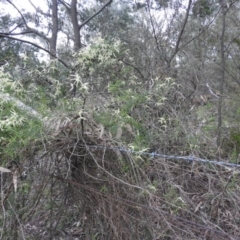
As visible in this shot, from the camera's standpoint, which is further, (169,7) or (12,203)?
(169,7)

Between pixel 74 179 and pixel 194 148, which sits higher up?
pixel 194 148

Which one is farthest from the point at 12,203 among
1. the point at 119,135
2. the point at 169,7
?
the point at 169,7

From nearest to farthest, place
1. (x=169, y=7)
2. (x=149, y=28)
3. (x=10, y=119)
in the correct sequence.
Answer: (x=10, y=119) → (x=169, y=7) → (x=149, y=28)

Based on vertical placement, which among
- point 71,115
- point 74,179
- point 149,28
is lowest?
point 74,179

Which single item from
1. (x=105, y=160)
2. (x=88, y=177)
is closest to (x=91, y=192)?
(x=88, y=177)

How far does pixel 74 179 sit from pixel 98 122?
0.40 metres

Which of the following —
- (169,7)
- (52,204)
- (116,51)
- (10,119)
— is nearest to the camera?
(10,119)

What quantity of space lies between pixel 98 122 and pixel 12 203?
718 mm

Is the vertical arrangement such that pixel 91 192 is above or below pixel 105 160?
below

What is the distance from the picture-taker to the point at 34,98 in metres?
2.89

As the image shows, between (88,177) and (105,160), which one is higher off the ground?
(105,160)

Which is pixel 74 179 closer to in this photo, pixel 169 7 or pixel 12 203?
pixel 12 203

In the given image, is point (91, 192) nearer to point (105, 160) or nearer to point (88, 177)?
point (88, 177)

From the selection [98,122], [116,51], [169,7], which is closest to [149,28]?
[169,7]
